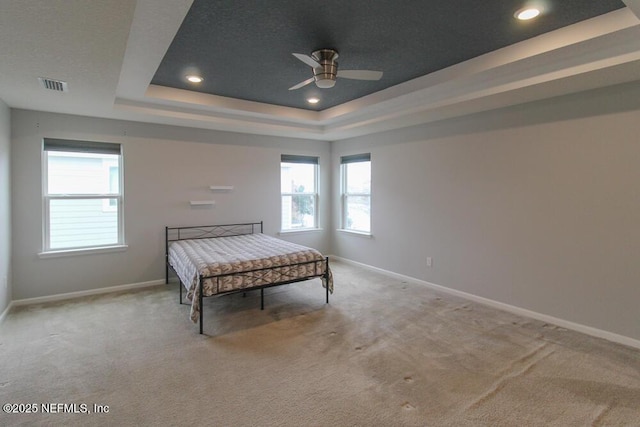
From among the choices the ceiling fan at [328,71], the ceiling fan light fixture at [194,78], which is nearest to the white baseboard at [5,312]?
the ceiling fan light fixture at [194,78]

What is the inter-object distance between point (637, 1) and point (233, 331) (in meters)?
3.92

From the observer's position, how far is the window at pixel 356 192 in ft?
20.1

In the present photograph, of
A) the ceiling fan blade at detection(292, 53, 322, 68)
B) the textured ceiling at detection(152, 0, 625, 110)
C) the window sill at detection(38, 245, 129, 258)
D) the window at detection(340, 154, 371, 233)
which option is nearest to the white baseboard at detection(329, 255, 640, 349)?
the window at detection(340, 154, 371, 233)

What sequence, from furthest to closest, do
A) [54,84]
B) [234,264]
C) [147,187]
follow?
[147,187] < [234,264] < [54,84]

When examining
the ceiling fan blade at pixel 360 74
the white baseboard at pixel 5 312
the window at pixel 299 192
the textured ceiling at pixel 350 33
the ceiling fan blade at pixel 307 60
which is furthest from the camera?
the window at pixel 299 192

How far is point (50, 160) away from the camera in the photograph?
4363mm

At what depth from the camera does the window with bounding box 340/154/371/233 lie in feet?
20.1

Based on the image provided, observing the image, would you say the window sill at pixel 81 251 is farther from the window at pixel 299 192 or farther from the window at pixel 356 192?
the window at pixel 356 192

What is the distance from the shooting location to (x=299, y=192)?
6602 mm

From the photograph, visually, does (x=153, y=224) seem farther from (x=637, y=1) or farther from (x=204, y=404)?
(x=637, y=1)

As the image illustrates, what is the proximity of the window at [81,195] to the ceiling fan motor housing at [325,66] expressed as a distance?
3.27 meters

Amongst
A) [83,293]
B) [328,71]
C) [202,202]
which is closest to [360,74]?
[328,71]

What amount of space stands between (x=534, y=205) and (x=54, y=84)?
5059mm

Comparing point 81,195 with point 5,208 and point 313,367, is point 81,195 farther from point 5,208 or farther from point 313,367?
point 313,367
